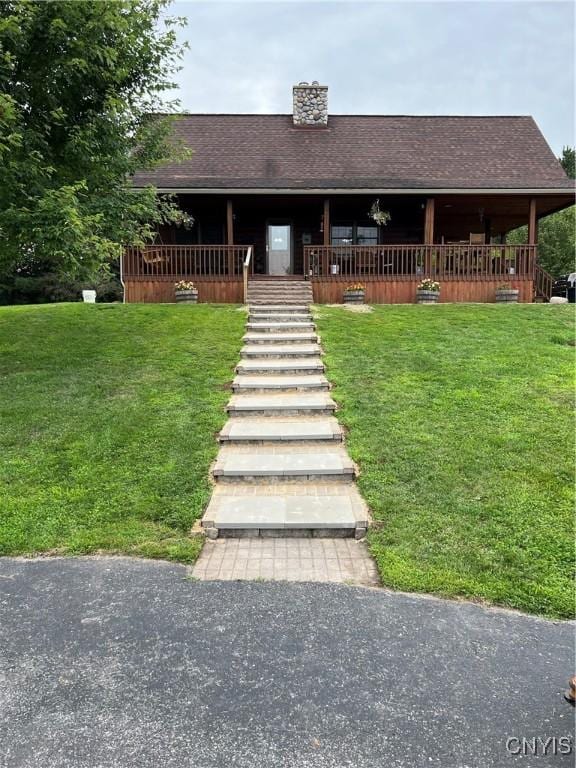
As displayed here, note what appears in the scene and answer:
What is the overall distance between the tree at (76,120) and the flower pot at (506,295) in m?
9.40

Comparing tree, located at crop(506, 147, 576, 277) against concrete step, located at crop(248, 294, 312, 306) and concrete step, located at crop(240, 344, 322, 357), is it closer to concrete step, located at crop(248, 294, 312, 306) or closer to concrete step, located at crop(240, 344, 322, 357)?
concrete step, located at crop(248, 294, 312, 306)

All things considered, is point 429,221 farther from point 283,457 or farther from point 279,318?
point 283,457

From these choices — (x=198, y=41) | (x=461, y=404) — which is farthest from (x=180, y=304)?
(x=461, y=404)

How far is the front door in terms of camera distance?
16.3m

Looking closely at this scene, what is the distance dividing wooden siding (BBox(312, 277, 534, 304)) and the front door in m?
3.16

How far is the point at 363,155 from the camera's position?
15742mm

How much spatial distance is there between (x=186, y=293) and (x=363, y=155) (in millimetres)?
7470

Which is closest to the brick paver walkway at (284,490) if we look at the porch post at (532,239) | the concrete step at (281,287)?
the concrete step at (281,287)

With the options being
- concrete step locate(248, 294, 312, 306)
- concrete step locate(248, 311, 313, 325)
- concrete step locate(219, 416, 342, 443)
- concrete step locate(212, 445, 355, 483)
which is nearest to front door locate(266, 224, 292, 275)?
concrete step locate(248, 294, 312, 306)

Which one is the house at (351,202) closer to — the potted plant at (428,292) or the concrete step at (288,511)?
the potted plant at (428,292)

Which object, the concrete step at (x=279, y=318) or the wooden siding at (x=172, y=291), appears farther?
the wooden siding at (x=172, y=291)

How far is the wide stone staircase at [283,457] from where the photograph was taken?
3.98m

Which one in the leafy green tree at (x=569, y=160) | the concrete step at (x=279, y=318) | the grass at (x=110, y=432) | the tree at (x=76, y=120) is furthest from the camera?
the leafy green tree at (x=569, y=160)

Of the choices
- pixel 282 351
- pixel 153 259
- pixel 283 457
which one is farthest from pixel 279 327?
pixel 153 259
